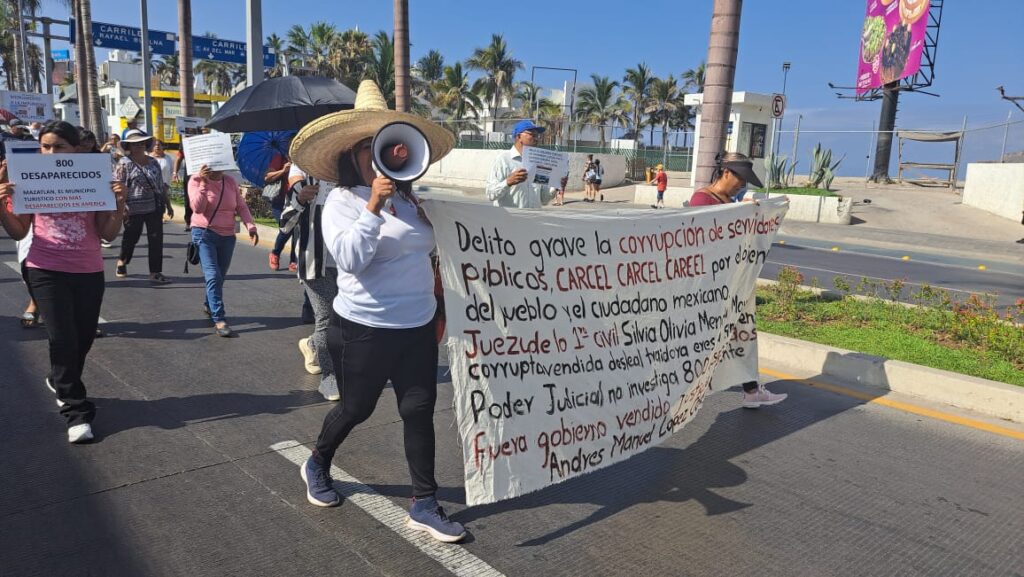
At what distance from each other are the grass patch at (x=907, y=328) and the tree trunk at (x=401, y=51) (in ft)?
27.5

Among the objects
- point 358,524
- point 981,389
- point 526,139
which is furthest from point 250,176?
point 981,389

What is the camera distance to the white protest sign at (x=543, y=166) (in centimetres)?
591

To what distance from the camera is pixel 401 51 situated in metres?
14.2

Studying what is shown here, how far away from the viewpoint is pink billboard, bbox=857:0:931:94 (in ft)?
106

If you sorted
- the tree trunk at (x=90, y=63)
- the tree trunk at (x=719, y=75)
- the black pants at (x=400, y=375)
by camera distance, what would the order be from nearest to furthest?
the black pants at (x=400, y=375) < the tree trunk at (x=719, y=75) < the tree trunk at (x=90, y=63)

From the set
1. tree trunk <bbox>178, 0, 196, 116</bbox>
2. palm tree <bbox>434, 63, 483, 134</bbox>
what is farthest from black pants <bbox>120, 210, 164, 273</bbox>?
palm tree <bbox>434, 63, 483, 134</bbox>

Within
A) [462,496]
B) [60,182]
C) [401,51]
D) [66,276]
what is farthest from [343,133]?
[401,51]

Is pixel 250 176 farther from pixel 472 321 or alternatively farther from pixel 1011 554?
pixel 1011 554

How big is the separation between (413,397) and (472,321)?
0.43m

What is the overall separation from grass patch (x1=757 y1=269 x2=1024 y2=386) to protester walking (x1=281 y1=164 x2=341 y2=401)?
4337 millimetres

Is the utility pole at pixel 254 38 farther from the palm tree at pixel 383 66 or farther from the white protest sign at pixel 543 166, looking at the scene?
the palm tree at pixel 383 66

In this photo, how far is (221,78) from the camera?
78.9 meters

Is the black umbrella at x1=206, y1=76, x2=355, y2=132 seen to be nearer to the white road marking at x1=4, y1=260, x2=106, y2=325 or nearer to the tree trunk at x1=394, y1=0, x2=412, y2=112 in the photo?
the white road marking at x1=4, y1=260, x2=106, y2=325

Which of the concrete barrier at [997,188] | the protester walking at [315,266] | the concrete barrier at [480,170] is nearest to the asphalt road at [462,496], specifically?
the protester walking at [315,266]
